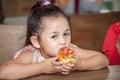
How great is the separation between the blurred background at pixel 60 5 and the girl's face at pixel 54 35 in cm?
199

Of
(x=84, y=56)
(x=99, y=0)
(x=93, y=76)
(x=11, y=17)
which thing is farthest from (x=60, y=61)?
(x=11, y=17)

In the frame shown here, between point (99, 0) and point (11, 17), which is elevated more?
point (99, 0)

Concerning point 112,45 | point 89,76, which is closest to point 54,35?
point 89,76

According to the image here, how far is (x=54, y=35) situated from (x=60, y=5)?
2799 mm

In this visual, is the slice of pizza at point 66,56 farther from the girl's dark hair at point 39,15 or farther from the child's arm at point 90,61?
the girl's dark hair at point 39,15

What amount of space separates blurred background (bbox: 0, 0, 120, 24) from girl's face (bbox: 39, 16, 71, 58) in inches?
78.2

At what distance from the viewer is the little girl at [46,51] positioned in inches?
44.6

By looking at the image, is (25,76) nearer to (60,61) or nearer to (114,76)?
(60,61)

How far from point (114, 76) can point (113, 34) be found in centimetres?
73

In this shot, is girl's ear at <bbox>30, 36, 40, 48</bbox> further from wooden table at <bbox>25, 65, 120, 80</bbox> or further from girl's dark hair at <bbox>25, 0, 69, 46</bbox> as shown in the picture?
wooden table at <bbox>25, 65, 120, 80</bbox>

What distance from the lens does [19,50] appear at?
4.93ft

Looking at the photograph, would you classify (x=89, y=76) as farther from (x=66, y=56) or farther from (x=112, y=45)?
(x=112, y=45)

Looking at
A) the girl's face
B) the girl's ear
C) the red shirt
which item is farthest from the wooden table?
the red shirt

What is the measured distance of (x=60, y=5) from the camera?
4008 mm
